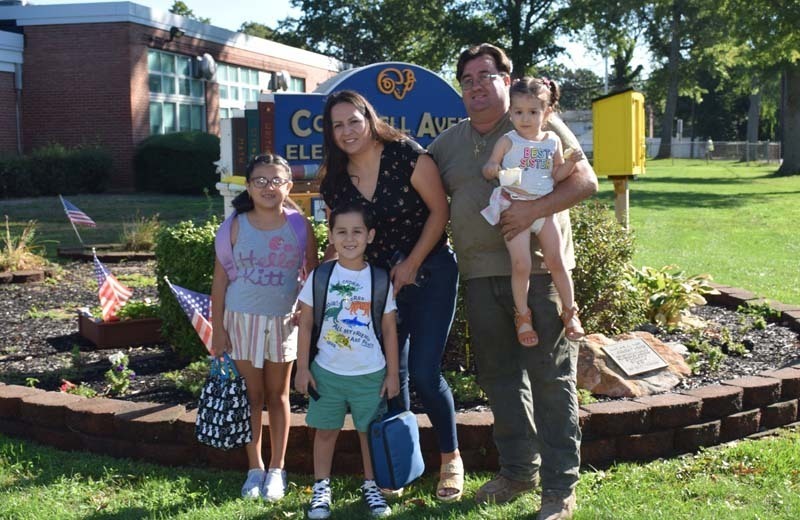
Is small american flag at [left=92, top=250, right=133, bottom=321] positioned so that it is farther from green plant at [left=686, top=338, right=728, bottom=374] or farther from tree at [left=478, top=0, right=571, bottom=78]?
tree at [left=478, top=0, right=571, bottom=78]

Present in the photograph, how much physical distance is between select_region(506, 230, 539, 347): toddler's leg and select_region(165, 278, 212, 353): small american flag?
5.82 ft

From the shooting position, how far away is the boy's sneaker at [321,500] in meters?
3.67

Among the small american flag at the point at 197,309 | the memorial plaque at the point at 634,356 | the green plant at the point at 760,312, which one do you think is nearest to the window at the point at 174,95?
the green plant at the point at 760,312

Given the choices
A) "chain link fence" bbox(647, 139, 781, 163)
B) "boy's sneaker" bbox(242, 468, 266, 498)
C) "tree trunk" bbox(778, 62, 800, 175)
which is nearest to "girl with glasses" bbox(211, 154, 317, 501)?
"boy's sneaker" bbox(242, 468, 266, 498)

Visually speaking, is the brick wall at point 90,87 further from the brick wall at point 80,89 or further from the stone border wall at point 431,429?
the stone border wall at point 431,429

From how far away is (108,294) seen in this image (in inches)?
245

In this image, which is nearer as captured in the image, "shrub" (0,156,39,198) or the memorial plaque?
the memorial plaque

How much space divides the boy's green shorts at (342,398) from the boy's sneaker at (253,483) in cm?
40

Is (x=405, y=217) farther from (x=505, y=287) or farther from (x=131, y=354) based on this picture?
(x=131, y=354)

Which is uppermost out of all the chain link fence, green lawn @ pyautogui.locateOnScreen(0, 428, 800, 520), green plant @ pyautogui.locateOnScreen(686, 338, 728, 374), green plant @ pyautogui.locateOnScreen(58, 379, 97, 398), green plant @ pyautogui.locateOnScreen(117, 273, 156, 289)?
the chain link fence

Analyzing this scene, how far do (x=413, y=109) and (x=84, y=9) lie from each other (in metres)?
19.8

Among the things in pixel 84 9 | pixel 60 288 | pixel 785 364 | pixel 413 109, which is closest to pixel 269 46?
pixel 84 9

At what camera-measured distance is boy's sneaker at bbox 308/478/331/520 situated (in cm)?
367

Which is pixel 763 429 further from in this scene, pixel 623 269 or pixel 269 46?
pixel 269 46
